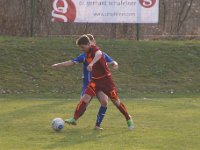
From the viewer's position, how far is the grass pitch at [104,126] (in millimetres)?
10859

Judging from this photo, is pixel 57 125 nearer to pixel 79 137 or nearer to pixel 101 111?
pixel 79 137

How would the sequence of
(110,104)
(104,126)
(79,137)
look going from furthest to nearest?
1. (110,104)
2. (104,126)
3. (79,137)

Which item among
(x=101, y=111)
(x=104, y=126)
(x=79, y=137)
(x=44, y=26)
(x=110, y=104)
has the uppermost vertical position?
(x=44, y=26)

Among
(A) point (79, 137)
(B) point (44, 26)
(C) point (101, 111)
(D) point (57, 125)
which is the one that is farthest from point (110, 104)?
(B) point (44, 26)

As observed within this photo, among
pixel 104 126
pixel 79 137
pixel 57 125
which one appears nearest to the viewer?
pixel 79 137

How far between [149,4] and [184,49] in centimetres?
220

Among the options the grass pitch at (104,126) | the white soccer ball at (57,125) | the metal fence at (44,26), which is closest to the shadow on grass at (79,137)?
the grass pitch at (104,126)

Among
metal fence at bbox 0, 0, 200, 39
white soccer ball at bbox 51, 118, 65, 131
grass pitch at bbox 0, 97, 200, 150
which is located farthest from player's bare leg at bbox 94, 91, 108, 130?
metal fence at bbox 0, 0, 200, 39

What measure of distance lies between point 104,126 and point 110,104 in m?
4.62

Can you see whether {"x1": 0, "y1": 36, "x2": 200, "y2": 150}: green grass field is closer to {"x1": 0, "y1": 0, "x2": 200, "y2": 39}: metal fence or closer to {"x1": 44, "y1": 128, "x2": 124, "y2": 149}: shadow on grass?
{"x1": 44, "y1": 128, "x2": 124, "y2": 149}: shadow on grass

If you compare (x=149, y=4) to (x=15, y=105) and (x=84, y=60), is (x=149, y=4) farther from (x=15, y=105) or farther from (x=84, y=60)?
(x=84, y=60)

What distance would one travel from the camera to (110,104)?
1784 centimetres

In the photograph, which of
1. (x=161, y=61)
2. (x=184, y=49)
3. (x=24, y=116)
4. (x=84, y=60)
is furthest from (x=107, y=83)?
(x=184, y=49)

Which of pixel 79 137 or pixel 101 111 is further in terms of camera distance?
pixel 101 111
